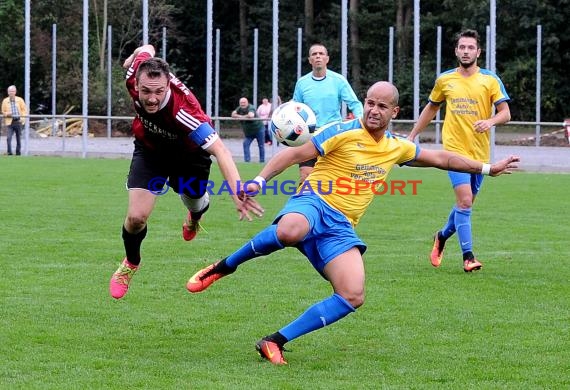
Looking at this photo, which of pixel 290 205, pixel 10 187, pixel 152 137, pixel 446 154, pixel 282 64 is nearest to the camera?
pixel 290 205

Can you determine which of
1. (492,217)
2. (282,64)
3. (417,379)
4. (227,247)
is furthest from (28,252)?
(282,64)

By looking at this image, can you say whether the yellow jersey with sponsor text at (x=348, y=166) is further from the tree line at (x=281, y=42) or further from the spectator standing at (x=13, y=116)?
the tree line at (x=281, y=42)

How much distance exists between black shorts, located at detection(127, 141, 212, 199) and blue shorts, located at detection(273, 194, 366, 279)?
5.52 ft

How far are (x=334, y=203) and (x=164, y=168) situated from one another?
201 cm

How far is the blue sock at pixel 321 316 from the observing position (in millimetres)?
6859

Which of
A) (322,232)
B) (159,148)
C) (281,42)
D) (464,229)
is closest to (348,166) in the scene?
(322,232)

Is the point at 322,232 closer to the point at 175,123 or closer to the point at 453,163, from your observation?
the point at 453,163

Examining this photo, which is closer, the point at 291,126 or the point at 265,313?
the point at 265,313

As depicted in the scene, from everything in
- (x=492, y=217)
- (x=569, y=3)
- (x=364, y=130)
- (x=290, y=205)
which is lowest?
(x=492, y=217)

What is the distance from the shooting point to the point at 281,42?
62781mm

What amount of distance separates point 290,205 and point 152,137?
5.63 feet

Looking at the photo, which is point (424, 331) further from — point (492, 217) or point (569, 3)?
point (569, 3)

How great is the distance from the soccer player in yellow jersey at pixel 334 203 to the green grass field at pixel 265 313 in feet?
1.06

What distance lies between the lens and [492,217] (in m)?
16.2
